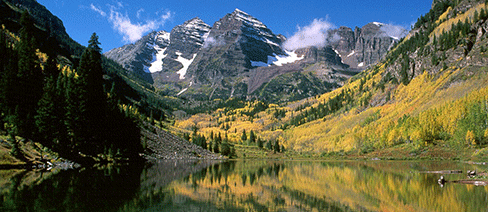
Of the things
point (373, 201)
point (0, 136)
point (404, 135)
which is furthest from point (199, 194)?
point (404, 135)

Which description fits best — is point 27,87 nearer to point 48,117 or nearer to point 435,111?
point 48,117

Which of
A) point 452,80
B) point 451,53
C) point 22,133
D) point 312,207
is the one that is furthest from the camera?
point 451,53

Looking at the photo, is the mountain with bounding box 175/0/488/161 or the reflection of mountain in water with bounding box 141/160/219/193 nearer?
the reflection of mountain in water with bounding box 141/160/219/193

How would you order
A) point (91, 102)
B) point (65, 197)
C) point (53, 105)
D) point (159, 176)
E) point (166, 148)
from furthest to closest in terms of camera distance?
point (166, 148)
point (91, 102)
point (53, 105)
point (159, 176)
point (65, 197)

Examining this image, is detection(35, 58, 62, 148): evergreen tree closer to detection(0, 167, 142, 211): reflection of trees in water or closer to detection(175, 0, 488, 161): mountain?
detection(0, 167, 142, 211): reflection of trees in water

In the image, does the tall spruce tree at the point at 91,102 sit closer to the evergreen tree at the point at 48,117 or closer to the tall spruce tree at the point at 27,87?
the evergreen tree at the point at 48,117

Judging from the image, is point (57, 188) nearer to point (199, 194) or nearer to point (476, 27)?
point (199, 194)

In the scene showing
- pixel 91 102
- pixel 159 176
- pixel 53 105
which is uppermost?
pixel 91 102

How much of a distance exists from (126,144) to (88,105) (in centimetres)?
2701

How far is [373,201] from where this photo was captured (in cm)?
3181

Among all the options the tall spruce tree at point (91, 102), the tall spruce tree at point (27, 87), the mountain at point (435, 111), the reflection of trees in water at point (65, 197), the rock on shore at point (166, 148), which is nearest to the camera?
the reflection of trees in water at point (65, 197)

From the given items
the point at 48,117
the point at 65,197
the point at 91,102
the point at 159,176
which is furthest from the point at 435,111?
the point at 65,197

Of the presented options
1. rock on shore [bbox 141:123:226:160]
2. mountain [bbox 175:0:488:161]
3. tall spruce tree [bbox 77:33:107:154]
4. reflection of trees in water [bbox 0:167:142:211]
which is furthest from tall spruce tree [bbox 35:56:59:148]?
mountain [bbox 175:0:488:161]

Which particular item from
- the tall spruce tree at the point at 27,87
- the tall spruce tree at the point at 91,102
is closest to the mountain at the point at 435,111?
the tall spruce tree at the point at 91,102
